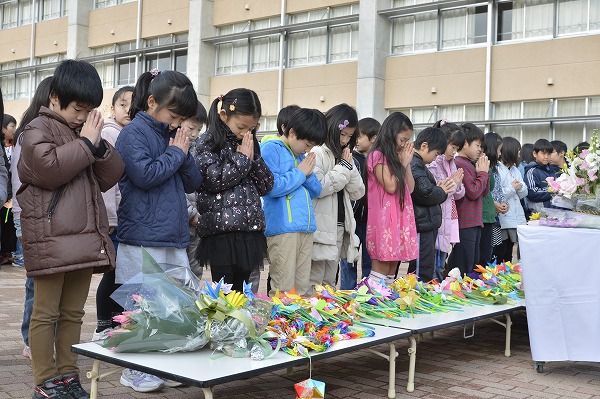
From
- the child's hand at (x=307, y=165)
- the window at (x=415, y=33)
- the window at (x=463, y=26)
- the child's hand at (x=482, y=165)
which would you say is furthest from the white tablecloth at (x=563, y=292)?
the window at (x=415, y=33)

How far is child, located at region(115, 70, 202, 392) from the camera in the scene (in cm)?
391

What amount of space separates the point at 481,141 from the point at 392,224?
2.07 metres

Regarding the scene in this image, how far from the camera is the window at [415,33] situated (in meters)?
20.2

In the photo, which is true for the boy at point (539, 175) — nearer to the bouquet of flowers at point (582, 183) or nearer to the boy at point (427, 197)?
the boy at point (427, 197)

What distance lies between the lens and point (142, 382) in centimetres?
401

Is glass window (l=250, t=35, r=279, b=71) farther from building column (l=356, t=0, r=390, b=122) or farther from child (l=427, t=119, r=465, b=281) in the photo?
child (l=427, t=119, r=465, b=281)

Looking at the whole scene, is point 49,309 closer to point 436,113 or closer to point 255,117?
point 255,117

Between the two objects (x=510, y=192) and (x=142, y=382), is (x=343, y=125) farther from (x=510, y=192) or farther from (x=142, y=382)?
(x=510, y=192)

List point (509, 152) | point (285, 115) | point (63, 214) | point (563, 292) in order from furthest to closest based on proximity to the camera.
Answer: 1. point (509, 152)
2. point (285, 115)
3. point (563, 292)
4. point (63, 214)

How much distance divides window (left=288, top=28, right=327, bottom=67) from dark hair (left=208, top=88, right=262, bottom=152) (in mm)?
18479

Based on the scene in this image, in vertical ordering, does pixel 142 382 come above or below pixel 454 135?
below

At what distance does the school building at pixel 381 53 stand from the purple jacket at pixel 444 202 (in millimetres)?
11677

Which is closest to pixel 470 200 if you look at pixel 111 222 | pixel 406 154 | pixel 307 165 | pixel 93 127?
pixel 406 154

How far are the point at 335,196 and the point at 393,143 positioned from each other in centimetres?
67
